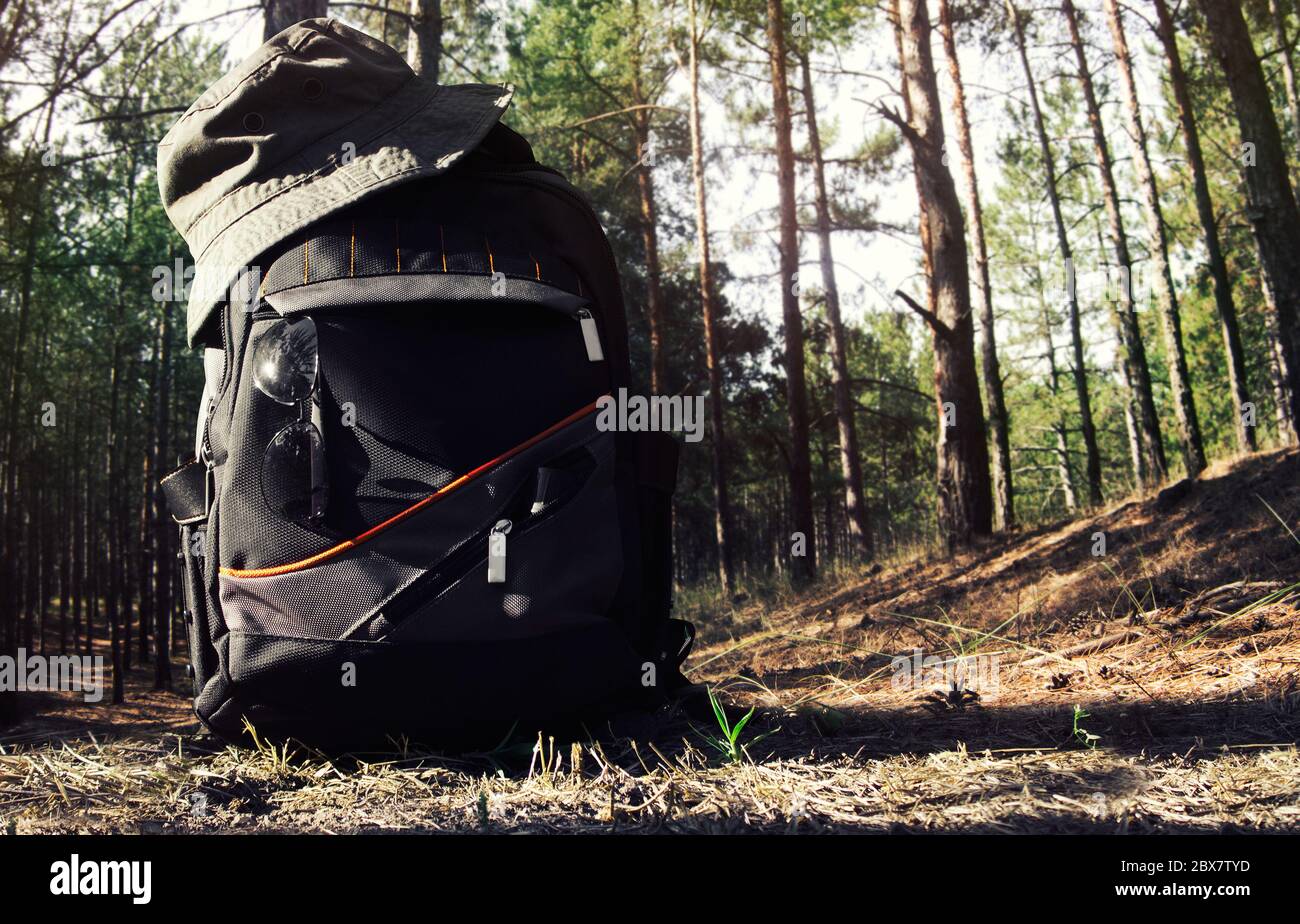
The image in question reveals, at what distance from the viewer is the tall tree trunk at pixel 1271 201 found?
5.36 metres

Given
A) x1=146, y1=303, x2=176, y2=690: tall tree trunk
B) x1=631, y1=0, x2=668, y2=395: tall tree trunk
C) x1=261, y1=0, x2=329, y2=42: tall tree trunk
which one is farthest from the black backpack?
x1=631, y1=0, x2=668, y2=395: tall tree trunk

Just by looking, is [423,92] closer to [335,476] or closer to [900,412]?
[335,476]

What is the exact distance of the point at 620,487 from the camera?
246 centimetres

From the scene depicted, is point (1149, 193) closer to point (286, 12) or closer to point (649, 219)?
point (649, 219)

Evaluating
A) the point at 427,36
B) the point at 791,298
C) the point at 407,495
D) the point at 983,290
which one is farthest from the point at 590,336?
the point at 983,290

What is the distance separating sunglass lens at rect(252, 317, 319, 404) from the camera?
2158mm

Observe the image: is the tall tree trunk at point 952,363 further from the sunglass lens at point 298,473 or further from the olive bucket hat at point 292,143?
the sunglass lens at point 298,473

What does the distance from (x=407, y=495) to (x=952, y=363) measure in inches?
278

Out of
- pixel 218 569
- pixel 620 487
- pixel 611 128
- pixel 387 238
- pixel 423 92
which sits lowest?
pixel 218 569

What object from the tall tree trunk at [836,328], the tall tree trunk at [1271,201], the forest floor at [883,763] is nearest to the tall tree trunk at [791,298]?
the tall tree trunk at [836,328]

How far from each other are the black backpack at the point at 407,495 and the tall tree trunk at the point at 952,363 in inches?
255
